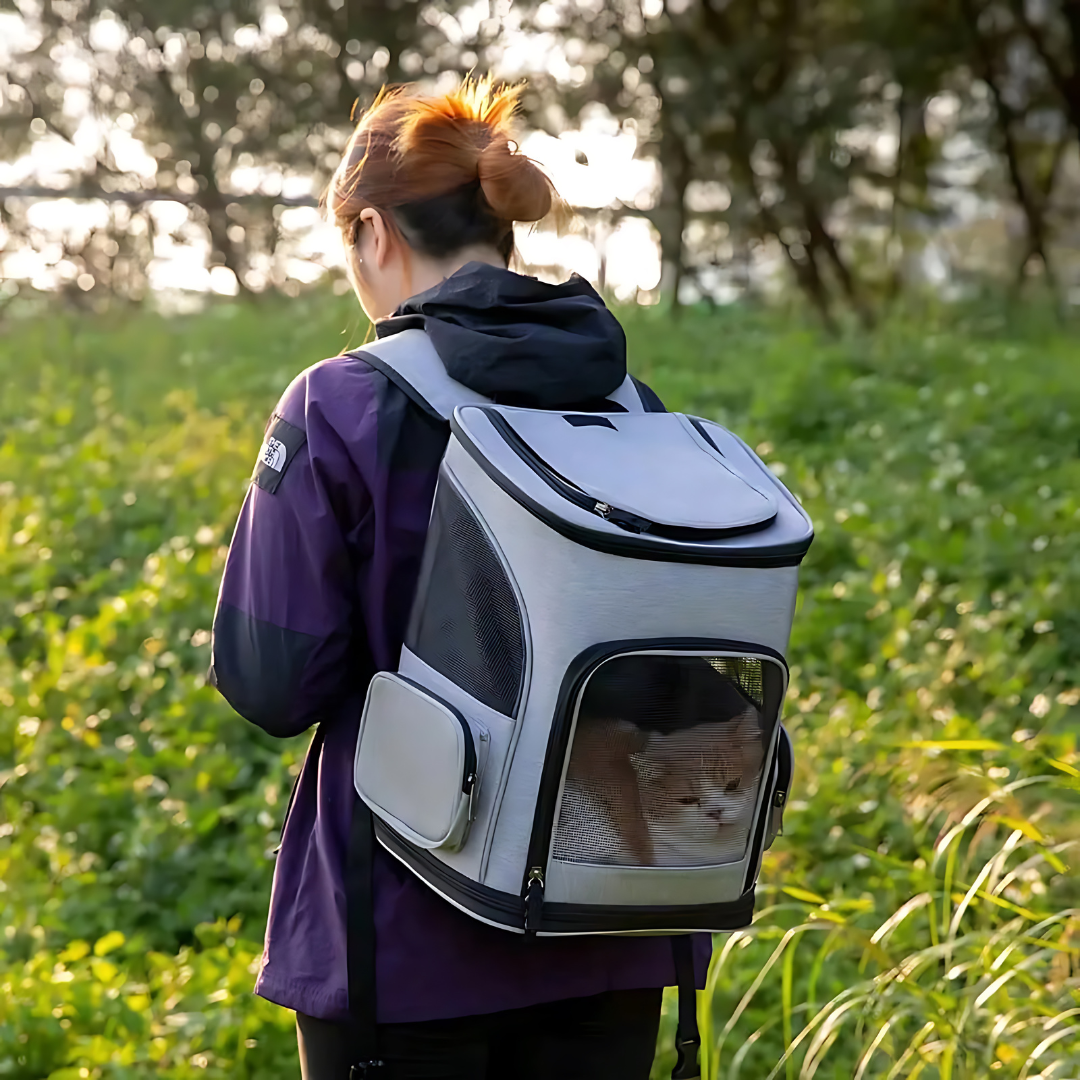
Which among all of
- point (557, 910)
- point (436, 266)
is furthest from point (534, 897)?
point (436, 266)

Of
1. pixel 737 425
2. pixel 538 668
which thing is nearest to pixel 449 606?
pixel 538 668

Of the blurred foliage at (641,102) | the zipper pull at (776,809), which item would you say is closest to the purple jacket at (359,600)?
the zipper pull at (776,809)

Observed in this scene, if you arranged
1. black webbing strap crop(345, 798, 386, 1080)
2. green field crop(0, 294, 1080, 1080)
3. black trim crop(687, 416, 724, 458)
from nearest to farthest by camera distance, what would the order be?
black webbing strap crop(345, 798, 386, 1080) < black trim crop(687, 416, 724, 458) < green field crop(0, 294, 1080, 1080)

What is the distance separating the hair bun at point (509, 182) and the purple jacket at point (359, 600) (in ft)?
0.45

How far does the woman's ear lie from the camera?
173 cm

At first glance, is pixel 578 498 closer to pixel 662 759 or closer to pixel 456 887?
pixel 662 759

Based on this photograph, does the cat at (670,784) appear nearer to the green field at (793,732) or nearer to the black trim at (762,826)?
the black trim at (762,826)

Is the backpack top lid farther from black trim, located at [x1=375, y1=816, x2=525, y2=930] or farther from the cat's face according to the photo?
black trim, located at [x1=375, y1=816, x2=525, y2=930]

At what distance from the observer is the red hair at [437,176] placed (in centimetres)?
172

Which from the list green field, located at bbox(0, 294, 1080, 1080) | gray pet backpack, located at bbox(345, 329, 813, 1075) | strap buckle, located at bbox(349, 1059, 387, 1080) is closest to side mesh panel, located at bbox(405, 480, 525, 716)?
gray pet backpack, located at bbox(345, 329, 813, 1075)

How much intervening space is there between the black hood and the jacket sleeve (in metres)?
0.17

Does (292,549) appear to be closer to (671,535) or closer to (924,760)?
(671,535)

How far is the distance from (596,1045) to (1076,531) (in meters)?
4.30

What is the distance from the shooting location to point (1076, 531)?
213 inches
